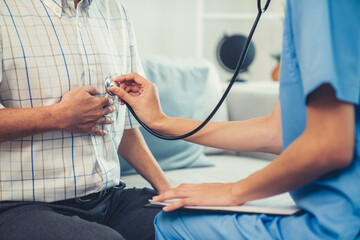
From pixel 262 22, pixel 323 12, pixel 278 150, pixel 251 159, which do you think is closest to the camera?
pixel 323 12

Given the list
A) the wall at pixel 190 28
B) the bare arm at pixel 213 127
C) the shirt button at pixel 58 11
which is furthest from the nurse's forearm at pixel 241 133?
the wall at pixel 190 28

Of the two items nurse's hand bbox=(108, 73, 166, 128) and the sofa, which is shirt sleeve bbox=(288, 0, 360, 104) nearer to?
nurse's hand bbox=(108, 73, 166, 128)

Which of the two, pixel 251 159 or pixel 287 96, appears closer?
pixel 287 96

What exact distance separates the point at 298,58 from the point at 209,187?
0.96 feet

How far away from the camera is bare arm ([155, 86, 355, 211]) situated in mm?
606

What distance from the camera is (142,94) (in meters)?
1.01

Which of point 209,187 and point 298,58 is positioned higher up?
point 298,58

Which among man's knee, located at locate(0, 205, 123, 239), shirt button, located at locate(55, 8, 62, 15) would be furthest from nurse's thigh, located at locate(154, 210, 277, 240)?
shirt button, located at locate(55, 8, 62, 15)

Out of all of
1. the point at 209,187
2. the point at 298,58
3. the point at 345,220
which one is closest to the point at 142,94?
the point at 209,187

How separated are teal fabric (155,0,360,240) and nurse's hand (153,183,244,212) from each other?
26mm

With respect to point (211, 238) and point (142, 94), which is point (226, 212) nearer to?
point (211, 238)

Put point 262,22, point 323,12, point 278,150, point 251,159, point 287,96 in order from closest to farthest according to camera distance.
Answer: point 323,12 → point 287,96 → point 278,150 → point 251,159 → point 262,22

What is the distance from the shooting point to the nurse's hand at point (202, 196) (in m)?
0.77

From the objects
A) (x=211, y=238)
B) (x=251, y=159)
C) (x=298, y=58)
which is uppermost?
(x=298, y=58)
